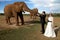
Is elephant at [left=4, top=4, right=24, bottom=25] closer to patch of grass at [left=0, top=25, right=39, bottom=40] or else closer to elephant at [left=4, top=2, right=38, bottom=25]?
elephant at [left=4, top=2, right=38, bottom=25]

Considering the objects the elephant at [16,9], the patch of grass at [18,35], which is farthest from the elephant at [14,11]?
the patch of grass at [18,35]

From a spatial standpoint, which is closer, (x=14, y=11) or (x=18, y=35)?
(x=18, y=35)

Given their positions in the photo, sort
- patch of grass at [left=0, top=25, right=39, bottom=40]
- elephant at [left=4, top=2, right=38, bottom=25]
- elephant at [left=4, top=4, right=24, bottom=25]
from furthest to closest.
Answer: elephant at [left=4, top=4, right=24, bottom=25] < elephant at [left=4, top=2, right=38, bottom=25] < patch of grass at [left=0, top=25, right=39, bottom=40]

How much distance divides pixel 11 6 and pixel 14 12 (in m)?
1.00

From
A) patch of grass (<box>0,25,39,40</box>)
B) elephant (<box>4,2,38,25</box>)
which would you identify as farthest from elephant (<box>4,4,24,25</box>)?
patch of grass (<box>0,25,39,40</box>)

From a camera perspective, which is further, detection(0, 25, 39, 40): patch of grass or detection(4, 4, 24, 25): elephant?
detection(4, 4, 24, 25): elephant

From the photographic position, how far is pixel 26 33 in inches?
607

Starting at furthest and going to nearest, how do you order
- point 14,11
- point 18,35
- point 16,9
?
point 14,11 → point 16,9 → point 18,35

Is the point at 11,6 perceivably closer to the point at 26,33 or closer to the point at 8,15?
the point at 8,15

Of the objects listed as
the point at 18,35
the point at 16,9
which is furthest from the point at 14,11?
the point at 18,35

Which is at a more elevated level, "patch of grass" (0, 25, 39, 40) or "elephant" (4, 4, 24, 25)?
"elephant" (4, 4, 24, 25)

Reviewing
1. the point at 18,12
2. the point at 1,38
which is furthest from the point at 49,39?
the point at 18,12

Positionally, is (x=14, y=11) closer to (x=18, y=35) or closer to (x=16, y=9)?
(x=16, y=9)

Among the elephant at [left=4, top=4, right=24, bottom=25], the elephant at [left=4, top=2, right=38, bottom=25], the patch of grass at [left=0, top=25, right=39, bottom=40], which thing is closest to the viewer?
the patch of grass at [left=0, top=25, right=39, bottom=40]
